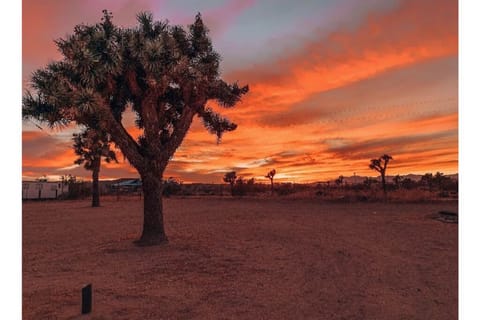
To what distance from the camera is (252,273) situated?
8289mm

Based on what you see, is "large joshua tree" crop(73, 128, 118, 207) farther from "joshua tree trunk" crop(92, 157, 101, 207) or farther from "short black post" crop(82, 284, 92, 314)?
"short black post" crop(82, 284, 92, 314)

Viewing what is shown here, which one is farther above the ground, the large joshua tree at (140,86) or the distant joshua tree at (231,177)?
the large joshua tree at (140,86)

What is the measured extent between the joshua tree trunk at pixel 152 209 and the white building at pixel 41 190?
3401 cm

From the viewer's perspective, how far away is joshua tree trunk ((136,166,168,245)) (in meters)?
12.1

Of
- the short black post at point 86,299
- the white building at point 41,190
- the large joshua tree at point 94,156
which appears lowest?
the white building at point 41,190

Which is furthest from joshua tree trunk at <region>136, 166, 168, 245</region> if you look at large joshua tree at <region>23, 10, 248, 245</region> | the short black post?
the short black post

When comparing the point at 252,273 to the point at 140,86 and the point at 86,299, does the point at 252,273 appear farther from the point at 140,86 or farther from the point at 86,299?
the point at 140,86

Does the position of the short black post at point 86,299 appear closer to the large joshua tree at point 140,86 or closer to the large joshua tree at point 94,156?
the large joshua tree at point 140,86

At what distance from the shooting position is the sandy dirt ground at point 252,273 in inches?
238

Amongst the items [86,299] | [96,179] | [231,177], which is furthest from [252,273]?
[231,177]

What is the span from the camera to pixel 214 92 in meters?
13.4

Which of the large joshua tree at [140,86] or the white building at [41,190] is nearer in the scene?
the large joshua tree at [140,86]

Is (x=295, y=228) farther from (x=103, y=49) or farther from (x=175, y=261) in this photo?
(x=103, y=49)

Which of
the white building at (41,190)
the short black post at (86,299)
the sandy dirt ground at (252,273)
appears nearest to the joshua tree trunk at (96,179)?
the white building at (41,190)
